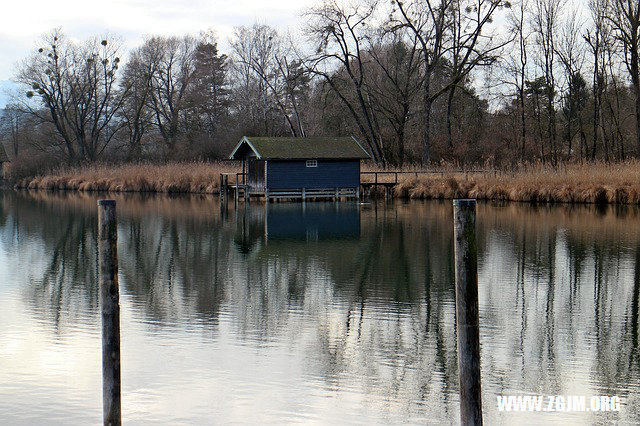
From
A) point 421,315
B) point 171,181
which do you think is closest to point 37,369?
point 421,315

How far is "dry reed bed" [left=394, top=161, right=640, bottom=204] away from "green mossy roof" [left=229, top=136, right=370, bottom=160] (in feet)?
13.7

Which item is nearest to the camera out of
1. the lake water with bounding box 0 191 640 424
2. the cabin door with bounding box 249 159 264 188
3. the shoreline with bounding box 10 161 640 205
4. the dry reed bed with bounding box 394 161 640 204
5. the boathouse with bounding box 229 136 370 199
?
the lake water with bounding box 0 191 640 424

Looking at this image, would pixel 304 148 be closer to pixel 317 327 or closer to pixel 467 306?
pixel 317 327

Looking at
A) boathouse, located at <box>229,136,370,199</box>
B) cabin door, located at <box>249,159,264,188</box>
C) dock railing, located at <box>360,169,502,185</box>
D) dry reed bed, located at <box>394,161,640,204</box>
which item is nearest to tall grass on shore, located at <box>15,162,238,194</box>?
cabin door, located at <box>249,159,264,188</box>

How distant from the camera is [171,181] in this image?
186 ft

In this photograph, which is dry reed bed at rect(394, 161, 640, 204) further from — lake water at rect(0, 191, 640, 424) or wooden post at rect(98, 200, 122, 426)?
wooden post at rect(98, 200, 122, 426)

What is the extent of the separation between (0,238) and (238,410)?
2163 cm

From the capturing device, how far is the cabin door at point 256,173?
47.0 metres

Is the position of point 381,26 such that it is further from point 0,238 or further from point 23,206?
point 0,238

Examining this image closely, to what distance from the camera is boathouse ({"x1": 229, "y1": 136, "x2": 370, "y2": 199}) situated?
46031 mm

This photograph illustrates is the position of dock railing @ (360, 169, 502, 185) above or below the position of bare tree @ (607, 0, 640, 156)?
below

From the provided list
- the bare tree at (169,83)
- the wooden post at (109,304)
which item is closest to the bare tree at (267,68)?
the bare tree at (169,83)

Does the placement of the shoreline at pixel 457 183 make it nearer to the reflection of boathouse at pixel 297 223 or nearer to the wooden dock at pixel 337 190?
the wooden dock at pixel 337 190

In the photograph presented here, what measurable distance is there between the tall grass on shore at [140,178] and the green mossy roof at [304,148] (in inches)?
321
